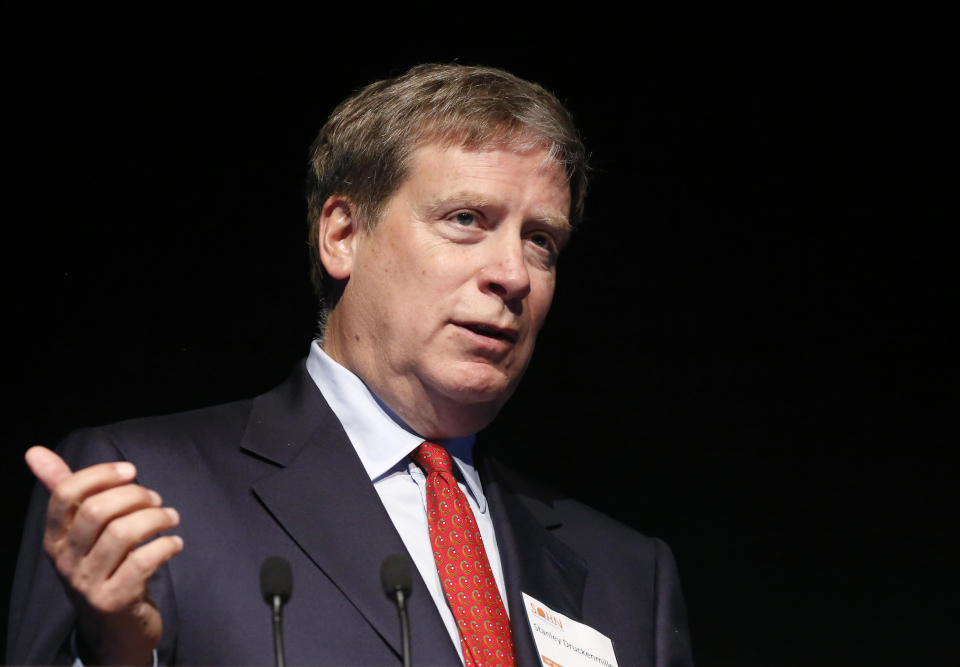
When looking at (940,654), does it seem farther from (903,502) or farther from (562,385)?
(562,385)

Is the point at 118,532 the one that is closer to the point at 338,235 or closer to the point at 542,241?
the point at 338,235

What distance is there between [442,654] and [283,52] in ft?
6.26

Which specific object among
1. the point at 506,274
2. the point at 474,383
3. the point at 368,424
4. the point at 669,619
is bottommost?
the point at 669,619

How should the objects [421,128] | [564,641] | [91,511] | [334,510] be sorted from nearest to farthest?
1. [91,511]
2. [334,510]
3. [564,641]
4. [421,128]

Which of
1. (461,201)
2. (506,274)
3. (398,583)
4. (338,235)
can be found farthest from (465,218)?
(398,583)

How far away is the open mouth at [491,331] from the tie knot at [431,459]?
0.85 ft

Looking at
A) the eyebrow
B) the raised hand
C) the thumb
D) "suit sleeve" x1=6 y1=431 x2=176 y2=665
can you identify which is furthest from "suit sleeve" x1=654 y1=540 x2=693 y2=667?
the thumb

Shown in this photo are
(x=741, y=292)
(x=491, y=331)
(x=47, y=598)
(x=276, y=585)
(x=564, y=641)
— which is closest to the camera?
(x=276, y=585)

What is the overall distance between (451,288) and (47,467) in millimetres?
995

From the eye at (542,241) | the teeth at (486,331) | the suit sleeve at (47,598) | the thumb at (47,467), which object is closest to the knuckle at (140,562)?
the thumb at (47,467)

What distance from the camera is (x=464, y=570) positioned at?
221 cm

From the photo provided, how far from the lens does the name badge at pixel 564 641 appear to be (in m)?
2.21

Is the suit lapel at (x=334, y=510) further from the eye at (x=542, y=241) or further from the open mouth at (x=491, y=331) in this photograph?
the eye at (x=542, y=241)

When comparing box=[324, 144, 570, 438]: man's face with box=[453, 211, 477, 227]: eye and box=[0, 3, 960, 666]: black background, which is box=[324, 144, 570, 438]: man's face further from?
box=[0, 3, 960, 666]: black background
